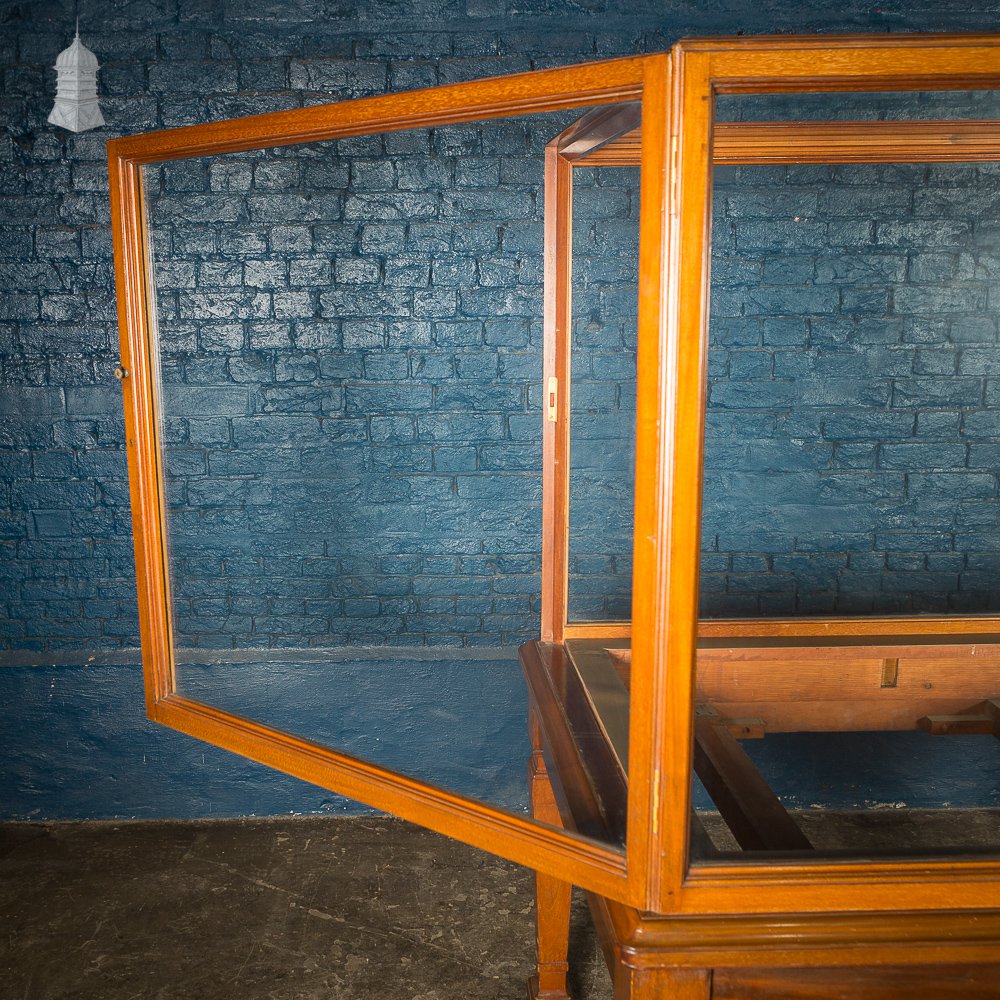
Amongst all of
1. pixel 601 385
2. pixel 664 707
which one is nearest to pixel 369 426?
pixel 601 385

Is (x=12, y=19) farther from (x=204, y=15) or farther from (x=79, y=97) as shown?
(x=204, y=15)

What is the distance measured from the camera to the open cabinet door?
280 centimetres

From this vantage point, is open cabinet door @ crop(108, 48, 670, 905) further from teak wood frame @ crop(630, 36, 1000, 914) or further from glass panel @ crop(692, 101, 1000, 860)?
teak wood frame @ crop(630, 36, 1000, 914)

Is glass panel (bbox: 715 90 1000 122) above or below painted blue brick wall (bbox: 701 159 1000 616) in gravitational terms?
above

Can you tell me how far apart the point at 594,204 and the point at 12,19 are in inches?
73.3

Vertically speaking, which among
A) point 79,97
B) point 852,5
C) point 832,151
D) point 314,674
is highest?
point 852,5

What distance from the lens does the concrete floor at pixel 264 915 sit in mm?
2307

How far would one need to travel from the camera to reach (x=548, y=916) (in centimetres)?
216

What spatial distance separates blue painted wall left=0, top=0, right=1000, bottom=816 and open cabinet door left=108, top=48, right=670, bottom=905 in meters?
0.06

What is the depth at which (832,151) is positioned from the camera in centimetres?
223

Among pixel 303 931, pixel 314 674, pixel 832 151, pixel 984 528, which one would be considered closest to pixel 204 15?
pixel 832 151

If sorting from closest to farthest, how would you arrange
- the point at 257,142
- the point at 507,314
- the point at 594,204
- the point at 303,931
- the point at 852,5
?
1. the point at 257,142
2. the point at 594,204
3. the point at 303,931
4. the point at 852,5
5. the point at 507,314

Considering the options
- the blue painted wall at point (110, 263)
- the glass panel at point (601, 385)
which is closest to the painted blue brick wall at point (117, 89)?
the blue painted wall at point (110, 263)

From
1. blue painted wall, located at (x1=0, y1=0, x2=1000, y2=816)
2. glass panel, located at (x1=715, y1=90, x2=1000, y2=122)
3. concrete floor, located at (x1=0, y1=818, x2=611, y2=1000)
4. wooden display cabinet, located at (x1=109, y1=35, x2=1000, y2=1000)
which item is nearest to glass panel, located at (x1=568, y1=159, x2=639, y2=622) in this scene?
wooden display cabinet, located at (x1=109, y1=35, x2=1000, y2=1000)
